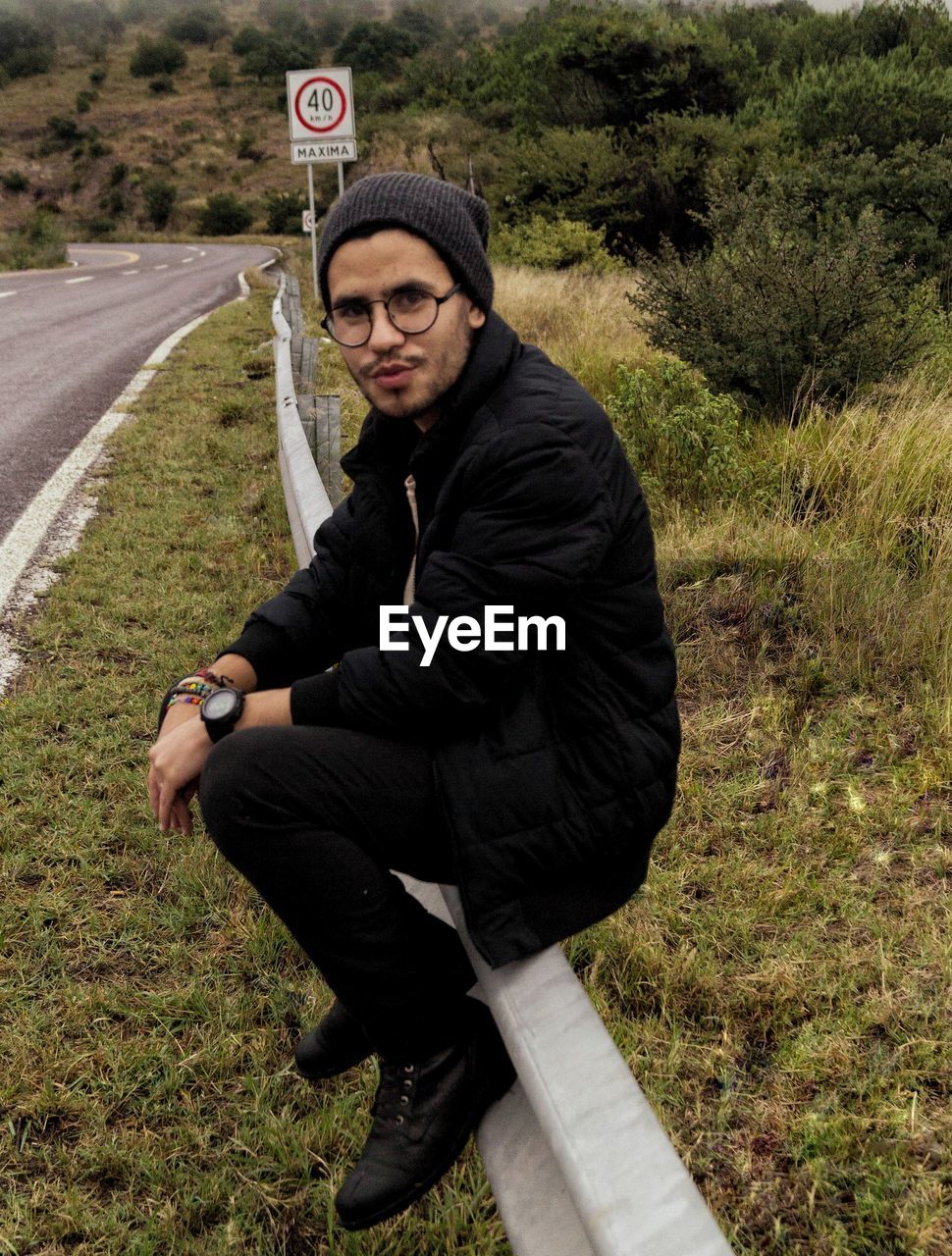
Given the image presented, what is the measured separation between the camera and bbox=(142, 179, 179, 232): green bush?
54.6 metres

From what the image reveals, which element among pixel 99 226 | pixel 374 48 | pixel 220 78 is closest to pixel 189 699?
pixel 99 226

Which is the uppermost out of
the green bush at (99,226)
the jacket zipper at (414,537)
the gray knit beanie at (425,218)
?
the green bush at (99,226)

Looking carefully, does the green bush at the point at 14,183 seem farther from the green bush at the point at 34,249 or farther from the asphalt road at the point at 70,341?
the asphalt road at the point at 70,341

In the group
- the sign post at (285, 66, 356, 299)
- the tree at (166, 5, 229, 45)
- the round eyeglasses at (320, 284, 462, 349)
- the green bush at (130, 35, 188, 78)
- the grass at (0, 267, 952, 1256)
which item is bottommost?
the grass at (0, 267, 952, 1256)

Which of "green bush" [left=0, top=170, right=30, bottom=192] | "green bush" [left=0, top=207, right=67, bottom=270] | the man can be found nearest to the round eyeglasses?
the man

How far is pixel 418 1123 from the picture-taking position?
1728 mm

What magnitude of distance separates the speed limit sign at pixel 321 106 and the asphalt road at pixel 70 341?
10.7 ft

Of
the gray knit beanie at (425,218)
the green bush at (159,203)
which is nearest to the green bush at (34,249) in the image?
the green bush at (159,203)

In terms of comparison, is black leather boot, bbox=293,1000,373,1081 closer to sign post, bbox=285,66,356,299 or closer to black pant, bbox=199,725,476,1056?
black pant, bbox=199,725,476,1056

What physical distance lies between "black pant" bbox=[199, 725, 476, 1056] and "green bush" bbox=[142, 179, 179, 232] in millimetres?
59844

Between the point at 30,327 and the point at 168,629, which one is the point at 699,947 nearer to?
the point at 168,629

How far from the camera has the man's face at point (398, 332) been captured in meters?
1.86

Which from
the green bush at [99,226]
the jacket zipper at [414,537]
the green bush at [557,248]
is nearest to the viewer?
the jacket zipper at [414,537]

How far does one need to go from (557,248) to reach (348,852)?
1638cm
